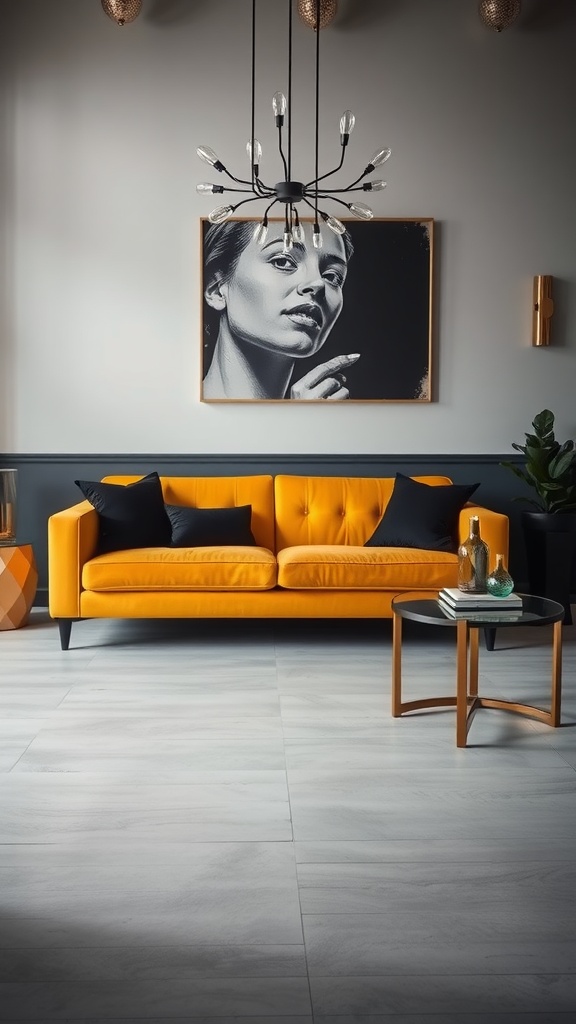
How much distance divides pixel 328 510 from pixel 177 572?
103cm

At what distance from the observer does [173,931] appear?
197cm

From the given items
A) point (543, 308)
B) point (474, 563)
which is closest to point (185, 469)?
point (543, 308)

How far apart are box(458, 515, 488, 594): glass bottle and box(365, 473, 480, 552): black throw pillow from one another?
129 cm

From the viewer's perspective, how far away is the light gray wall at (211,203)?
5.29 metres

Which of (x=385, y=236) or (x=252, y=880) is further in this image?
(x=385, y=236)

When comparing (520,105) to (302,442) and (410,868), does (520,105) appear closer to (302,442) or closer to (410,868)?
(302,442)

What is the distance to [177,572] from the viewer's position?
175 inches

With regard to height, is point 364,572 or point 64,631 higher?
point 364,572

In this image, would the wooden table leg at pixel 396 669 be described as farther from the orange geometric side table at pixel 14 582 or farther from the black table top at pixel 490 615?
the orange geometric side table at pixel 14 582

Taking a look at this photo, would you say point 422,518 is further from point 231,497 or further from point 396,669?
point 396,669

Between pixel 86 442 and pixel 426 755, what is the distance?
3087 millimetres

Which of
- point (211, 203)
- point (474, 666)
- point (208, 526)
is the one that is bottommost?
point (474, 666)

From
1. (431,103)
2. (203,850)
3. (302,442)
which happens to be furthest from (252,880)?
(431,103)

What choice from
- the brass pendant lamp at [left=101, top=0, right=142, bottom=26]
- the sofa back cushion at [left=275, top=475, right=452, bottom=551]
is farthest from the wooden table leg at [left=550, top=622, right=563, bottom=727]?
the brass pendant lamp at [left=101, top=0, right=142, bottom=26]
